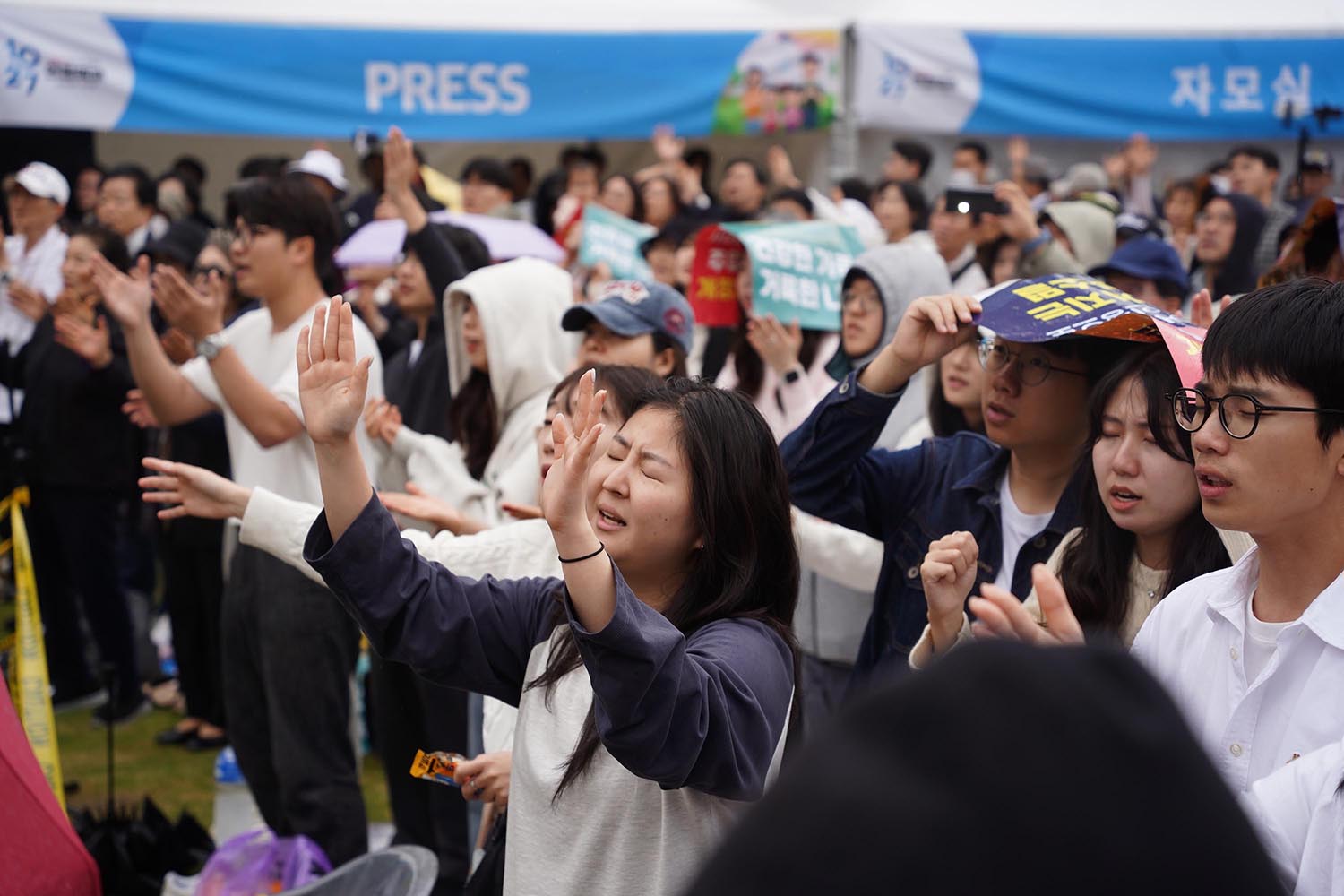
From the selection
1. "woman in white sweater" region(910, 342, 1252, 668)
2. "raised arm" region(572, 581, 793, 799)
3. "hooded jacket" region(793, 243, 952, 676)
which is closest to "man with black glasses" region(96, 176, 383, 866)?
"hooded jacket" region(793, 243, 952, 676)

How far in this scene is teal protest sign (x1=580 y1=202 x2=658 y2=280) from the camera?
6039 millimetres

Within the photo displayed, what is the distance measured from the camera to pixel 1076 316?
2455 millimetres

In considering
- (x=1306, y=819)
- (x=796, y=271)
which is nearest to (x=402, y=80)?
(x=796, y=271)

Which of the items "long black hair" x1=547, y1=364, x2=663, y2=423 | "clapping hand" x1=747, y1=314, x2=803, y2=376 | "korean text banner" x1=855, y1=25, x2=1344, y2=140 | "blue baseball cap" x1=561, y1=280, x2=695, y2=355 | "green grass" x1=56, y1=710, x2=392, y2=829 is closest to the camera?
"long black hair" x1=547, y1=364, x2=663, y2=423

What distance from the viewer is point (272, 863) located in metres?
3.58

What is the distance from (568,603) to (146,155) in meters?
10.8

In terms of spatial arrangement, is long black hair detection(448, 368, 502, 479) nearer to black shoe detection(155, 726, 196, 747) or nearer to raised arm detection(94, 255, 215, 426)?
raised arm detection(94, 255, 215, 426)

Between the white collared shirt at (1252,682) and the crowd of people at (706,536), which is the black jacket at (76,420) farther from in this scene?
the white collared shirt at (1252,682)

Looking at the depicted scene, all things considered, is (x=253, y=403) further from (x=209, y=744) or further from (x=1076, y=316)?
(x=209, y=744)

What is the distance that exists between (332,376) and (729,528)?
0.62 meters

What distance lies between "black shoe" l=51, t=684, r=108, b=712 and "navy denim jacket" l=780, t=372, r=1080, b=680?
4.29 meters

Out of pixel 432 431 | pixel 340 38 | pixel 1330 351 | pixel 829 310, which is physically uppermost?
pixel 340 38

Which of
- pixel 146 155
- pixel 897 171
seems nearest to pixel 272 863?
pixel 897 171

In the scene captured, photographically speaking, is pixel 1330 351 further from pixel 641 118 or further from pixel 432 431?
pixel 641 118
